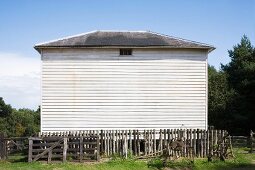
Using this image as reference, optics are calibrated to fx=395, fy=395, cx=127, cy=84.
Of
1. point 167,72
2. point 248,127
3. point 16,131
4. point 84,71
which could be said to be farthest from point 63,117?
point 16,131

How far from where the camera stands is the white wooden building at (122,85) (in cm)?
2414

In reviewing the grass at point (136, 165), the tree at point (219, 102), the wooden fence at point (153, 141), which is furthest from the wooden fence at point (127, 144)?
the tree at point (219, 102)

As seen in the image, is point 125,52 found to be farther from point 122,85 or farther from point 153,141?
point 153,141

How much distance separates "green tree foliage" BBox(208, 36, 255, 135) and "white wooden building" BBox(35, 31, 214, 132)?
22.3 metres

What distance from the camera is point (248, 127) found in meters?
45.4

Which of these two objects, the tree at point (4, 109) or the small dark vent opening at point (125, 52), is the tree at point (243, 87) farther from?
the tree at point (4, 109)

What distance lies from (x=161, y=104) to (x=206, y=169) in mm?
6101

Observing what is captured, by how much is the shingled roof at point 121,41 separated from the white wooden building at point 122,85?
6 cm

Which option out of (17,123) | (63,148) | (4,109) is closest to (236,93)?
(63,148)

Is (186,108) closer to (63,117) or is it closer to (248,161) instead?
(248,161)

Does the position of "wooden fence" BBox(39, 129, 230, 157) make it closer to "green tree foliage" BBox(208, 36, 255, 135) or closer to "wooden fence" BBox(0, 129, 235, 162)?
"wooden fence" BBox(0, 129, 235, 162)

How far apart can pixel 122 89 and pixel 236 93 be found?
26421 mm

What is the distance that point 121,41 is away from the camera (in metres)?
25.0

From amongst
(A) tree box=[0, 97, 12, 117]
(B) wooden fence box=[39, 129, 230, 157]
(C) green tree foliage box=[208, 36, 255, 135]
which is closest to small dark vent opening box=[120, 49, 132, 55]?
(B) wooden fence box=[39, 129, 230, 157]
